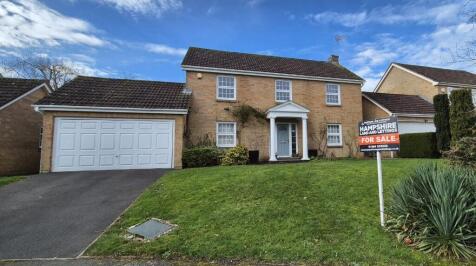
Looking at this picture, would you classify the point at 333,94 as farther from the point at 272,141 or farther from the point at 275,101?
the point at 272,141

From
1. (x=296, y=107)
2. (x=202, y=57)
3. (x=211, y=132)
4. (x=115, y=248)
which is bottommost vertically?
(x=115, y=248)

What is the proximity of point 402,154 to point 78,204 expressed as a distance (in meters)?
18.4

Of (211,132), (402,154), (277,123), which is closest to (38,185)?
(211,132)

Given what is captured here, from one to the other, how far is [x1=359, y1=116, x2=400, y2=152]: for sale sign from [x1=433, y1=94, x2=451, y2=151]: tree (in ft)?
38.0

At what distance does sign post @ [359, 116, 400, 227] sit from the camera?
18.4ft

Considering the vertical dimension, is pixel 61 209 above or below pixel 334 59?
below

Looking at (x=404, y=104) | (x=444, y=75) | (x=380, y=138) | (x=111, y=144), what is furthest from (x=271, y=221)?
(x=444, y=75)

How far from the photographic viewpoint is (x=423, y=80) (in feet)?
79.6

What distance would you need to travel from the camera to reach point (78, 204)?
7.98 meters

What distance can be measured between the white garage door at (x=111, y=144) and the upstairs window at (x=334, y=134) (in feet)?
36.1

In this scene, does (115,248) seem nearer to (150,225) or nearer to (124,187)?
(150,225)

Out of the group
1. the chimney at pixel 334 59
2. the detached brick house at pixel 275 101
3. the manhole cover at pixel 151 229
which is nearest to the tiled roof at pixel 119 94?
the detached brick house at pixel 275 101

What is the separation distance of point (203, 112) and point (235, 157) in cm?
401

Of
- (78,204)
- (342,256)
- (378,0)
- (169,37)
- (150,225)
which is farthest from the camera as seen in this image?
(169,37)
